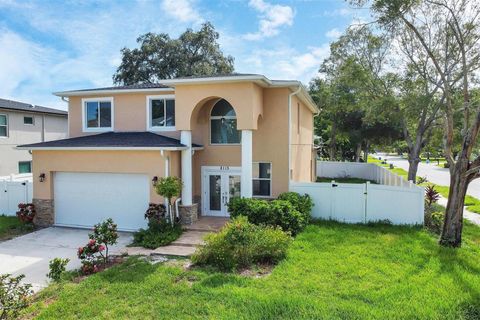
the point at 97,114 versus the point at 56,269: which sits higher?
the point at 97,114

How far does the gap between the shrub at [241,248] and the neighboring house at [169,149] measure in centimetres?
412

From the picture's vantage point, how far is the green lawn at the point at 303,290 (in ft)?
21.1

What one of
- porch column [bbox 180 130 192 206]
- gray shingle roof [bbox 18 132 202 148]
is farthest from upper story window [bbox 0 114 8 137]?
porch column [bbox 180 130 192 206]

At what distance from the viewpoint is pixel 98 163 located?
1390cm

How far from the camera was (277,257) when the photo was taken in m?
9.36

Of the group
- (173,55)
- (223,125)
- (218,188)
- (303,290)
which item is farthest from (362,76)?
(173,55)

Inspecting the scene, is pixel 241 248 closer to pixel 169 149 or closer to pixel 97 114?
pixel 169 149

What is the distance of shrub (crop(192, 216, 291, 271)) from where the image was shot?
9016 mm

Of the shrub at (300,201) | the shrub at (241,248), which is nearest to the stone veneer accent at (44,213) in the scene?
the shrub at (241,248)

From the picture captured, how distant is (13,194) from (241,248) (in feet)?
42.6

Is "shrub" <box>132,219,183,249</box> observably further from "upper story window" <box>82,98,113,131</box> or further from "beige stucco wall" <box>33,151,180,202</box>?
"upper story window" <box>82,98,113,131</box>

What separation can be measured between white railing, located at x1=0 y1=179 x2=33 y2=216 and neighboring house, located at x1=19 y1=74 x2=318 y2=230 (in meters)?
1.63

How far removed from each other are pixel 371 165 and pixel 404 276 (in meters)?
22.8

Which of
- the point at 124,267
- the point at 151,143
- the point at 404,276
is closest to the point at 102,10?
the point at 151,143
